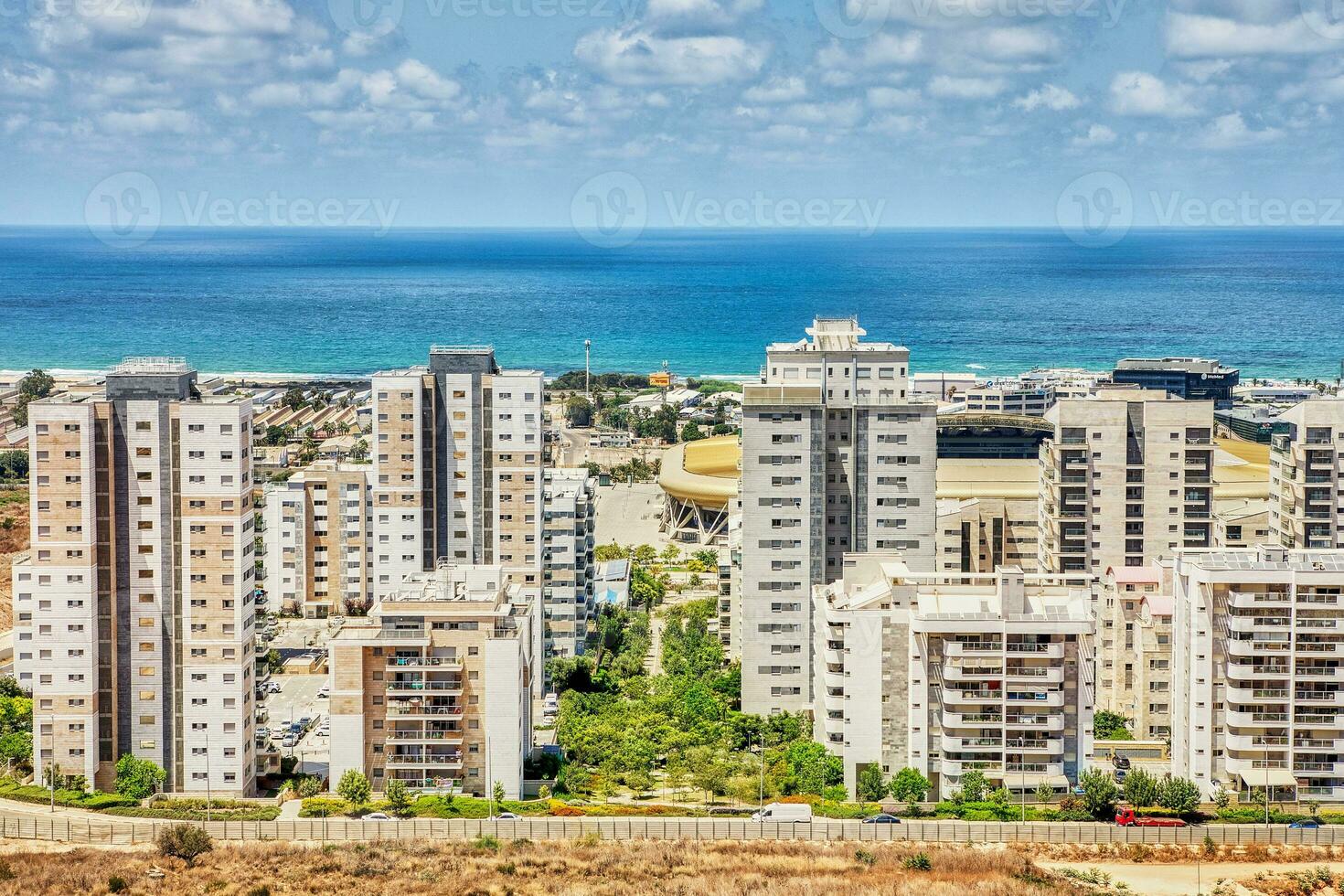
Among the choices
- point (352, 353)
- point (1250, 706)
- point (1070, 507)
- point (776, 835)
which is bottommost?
point (776, 835)

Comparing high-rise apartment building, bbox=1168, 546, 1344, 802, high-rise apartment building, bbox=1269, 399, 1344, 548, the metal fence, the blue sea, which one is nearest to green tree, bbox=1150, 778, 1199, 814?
the metal fence

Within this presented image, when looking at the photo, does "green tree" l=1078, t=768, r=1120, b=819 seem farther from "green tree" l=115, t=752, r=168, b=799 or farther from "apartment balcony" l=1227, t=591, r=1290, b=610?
"green tree" l=115, t=752, r=168, b=799

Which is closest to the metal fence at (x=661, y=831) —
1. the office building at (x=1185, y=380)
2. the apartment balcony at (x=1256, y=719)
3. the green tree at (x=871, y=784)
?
the green tree at (x=871, y=784)

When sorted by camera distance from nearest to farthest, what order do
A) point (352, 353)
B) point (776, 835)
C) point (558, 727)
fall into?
point (776, 835) → point (558, 727) → point (352, 353)

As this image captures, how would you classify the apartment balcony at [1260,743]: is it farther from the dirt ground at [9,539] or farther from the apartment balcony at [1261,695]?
the dirt ground at [9,539]

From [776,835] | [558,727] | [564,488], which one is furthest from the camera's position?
[564,488]

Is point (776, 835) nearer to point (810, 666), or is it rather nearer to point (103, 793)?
point (810, 666)

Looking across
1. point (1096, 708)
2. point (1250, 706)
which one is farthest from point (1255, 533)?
point (1250, 706)
